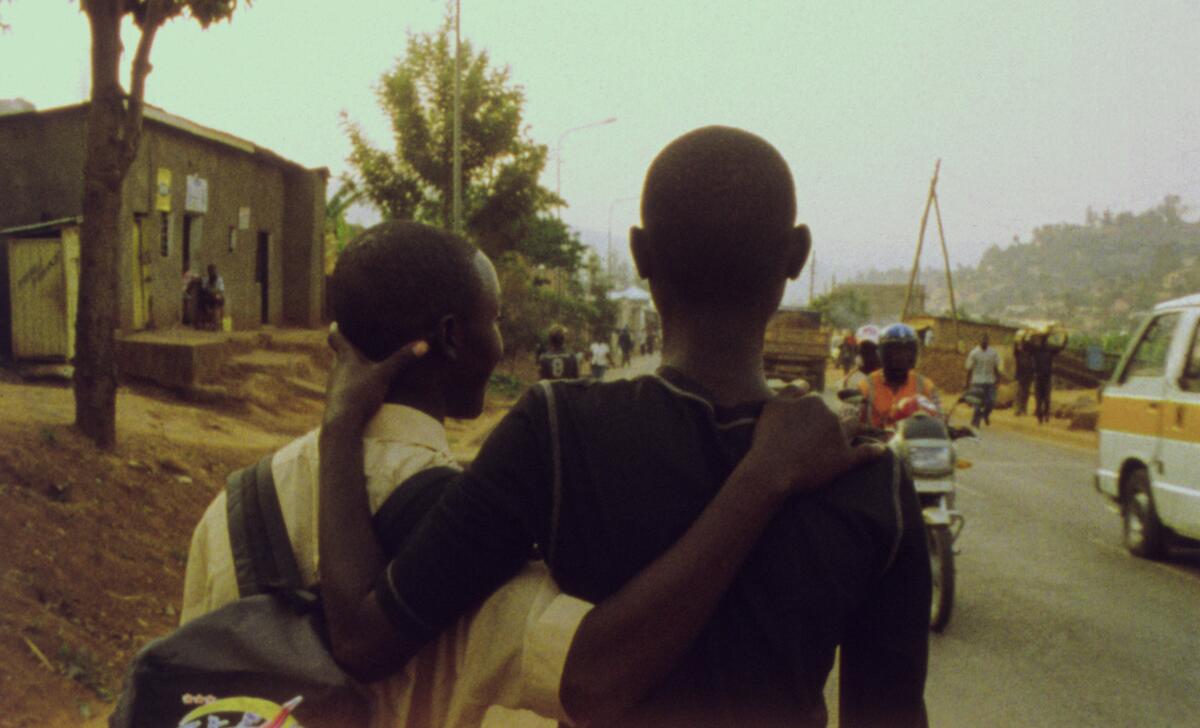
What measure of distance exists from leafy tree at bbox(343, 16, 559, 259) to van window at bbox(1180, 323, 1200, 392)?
76.6 ft

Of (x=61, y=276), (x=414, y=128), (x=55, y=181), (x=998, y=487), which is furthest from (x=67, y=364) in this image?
(x=414, y=128)

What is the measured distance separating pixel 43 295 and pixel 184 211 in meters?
6.04

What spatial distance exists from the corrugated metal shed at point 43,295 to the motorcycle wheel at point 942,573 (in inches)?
437

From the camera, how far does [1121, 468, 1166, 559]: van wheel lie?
26.1ft

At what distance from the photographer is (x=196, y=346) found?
48.3 feet

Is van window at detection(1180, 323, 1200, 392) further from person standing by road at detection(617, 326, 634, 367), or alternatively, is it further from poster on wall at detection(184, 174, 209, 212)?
person standing by road at detection(617, 326, 634, 367)

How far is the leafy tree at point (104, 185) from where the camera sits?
8.24 meters

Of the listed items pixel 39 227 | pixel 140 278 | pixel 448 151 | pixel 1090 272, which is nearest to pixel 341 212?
pixel 448 151

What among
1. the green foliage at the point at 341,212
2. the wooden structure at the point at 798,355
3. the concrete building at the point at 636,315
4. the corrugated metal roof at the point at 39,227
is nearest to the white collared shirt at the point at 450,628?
the corrugated metal roof at the point at 39,227

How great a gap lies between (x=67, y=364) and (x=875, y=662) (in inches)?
Answer: 549

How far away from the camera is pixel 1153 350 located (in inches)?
315

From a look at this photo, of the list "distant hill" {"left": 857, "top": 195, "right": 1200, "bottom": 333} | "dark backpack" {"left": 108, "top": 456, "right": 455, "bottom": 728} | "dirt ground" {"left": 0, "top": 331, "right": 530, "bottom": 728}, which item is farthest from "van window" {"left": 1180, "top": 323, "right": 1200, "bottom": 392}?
"distant hill" {"left": 857, "top": 195, "right": 1200, "bottom": 333}

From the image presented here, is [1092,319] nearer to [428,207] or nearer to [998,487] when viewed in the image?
[428,207]

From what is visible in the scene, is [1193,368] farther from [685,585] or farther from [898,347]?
[685,585]
